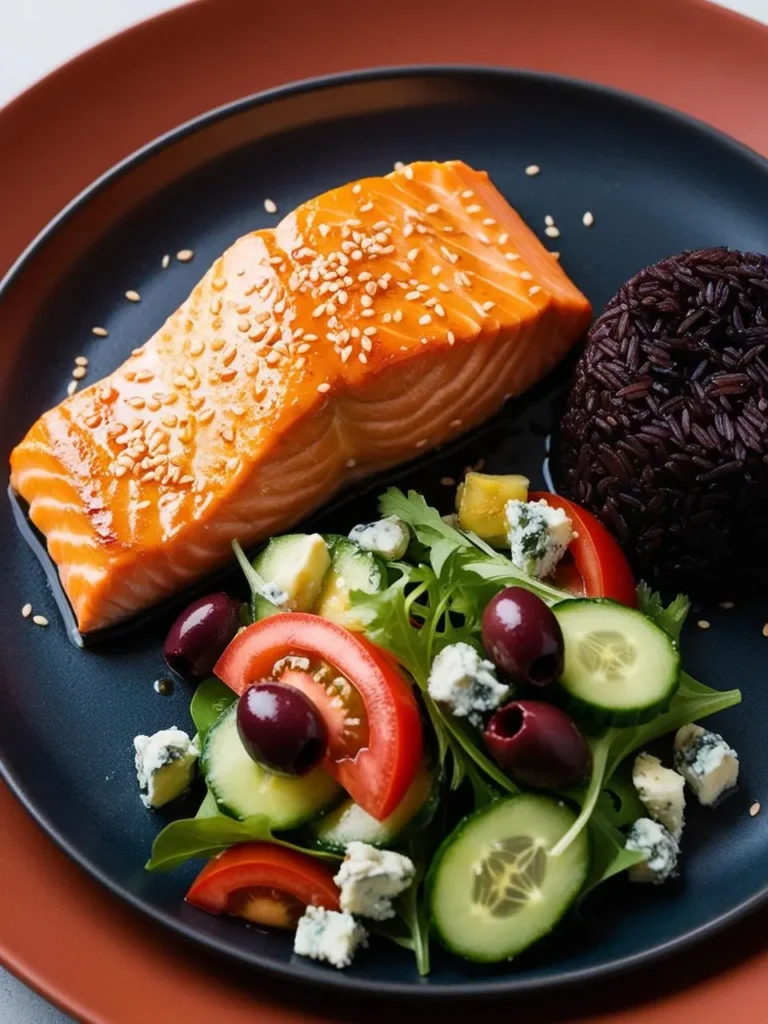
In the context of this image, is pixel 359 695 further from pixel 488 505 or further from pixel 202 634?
pixel 488 505

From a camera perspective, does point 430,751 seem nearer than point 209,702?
Yes

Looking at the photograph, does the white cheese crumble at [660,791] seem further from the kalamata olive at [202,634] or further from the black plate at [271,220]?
the kalamata olive at [202,634]

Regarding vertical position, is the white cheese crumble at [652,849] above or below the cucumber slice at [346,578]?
below

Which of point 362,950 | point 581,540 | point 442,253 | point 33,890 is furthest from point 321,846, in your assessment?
point 442,253

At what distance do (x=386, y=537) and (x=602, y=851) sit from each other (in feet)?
3.34

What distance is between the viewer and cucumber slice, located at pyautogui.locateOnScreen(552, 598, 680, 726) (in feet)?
9.11

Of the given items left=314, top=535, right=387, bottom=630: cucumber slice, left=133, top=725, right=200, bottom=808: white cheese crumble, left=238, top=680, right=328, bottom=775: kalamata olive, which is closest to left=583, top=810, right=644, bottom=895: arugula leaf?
left=238, top=680, right=328, bottom=775: kalamata olive

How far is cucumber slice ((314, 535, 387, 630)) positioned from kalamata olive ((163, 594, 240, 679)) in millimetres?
255

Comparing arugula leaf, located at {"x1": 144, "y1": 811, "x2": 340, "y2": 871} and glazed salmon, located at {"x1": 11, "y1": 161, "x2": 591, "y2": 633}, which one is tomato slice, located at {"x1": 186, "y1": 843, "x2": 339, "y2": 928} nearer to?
arugula leaf, located at {"x1": 144, "y1": 811, "x2": 340, "y2": 871}

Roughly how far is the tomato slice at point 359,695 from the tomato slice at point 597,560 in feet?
2.12

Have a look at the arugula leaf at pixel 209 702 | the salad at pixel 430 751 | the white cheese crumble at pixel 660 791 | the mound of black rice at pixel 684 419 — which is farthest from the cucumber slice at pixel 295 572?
the white cheese crumble at pixel 660 791

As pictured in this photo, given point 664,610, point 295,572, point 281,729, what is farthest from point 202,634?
point 664,610

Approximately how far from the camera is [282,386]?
3.20 m

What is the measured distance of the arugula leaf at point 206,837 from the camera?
2758 mm
